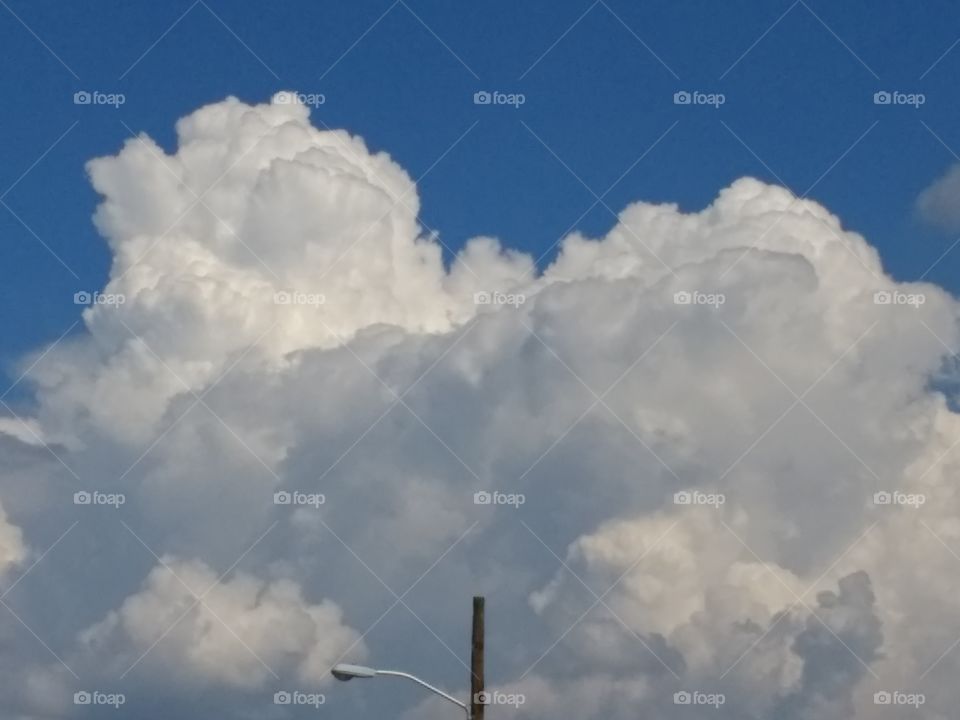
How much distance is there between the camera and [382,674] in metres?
30.9

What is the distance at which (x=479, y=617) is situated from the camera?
1298 inches

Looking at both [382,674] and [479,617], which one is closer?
[382,674]

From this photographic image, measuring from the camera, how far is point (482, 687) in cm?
3192

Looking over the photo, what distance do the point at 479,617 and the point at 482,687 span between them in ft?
6.09

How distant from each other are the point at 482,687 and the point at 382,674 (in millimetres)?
2679

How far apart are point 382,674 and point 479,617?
3.26 m
